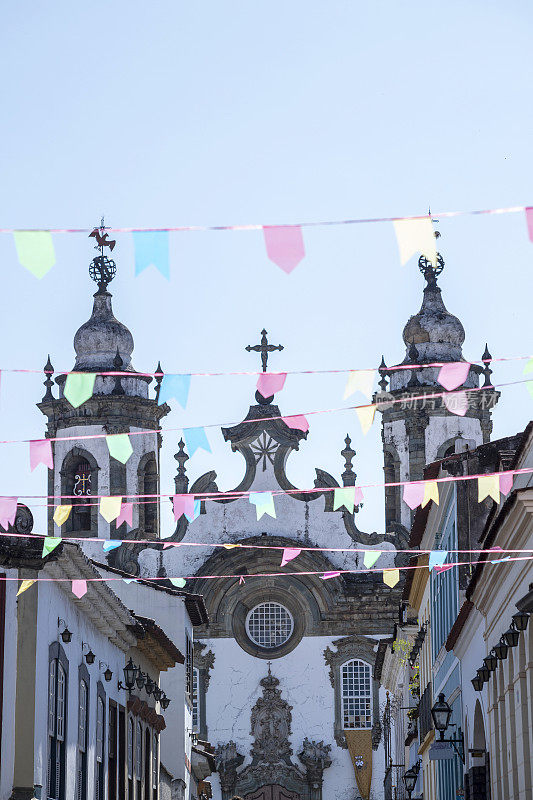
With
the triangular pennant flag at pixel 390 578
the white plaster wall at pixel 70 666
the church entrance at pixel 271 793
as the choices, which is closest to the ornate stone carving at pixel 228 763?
the church entrance at pixel 271 793

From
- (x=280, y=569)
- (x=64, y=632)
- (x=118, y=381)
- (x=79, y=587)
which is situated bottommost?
(x=64, y=632)

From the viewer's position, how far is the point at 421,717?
26094mm

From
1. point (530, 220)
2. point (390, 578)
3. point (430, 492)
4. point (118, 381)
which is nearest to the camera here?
point (530, 220)

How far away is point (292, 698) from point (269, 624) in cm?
210

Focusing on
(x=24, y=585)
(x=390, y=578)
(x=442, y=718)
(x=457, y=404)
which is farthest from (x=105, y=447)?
(x=24, y=585)

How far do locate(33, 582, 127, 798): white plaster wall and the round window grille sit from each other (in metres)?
19.0

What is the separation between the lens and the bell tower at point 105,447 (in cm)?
4016

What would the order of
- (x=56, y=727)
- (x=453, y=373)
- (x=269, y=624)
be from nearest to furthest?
(x=453, y=373) < (x=56, y=727) < (x=269, y=624)

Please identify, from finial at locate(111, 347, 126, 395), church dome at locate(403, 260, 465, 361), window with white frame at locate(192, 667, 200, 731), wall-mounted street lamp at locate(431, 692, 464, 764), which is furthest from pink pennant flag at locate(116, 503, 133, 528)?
church dome at locate(403, 260, 465, 361)

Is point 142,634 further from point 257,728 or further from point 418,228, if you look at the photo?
point 257,728

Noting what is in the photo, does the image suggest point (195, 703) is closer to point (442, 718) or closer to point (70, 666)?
point (442, 718)

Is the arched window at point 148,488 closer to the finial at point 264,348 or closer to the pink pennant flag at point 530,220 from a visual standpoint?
the finial at point 264,348

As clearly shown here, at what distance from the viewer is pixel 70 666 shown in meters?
17.2

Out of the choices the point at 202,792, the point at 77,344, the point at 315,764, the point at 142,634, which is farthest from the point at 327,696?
the point at 142,634
